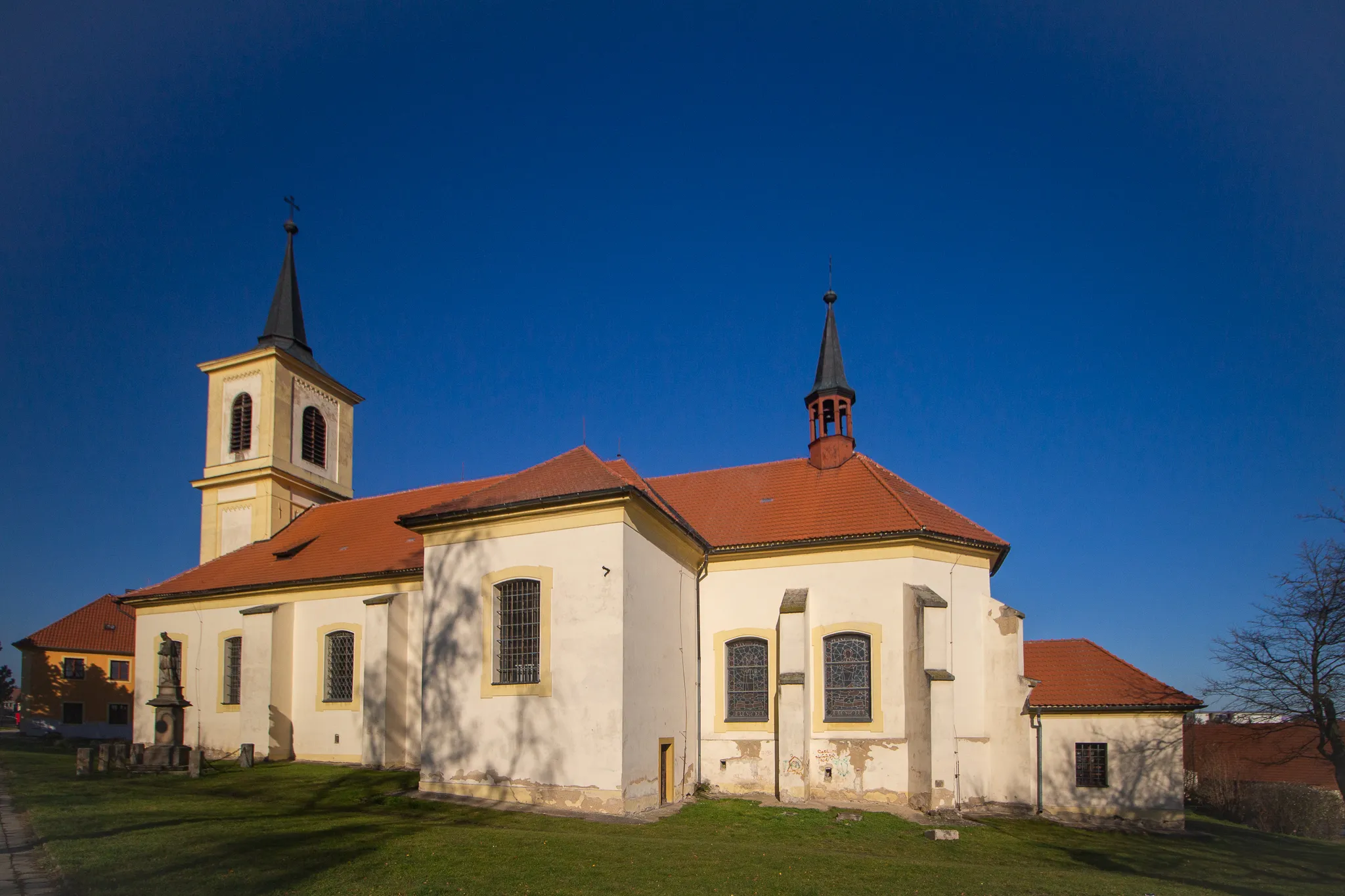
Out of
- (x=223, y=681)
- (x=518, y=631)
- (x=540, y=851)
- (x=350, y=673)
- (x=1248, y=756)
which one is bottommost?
(x=1248, y=756)

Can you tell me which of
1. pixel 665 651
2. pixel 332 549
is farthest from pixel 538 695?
pixel 332 549

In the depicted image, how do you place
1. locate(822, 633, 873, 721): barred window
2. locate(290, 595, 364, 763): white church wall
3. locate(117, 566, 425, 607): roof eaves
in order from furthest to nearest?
locate(117, 566, 425, 607): roof eaves, locate(290, 595, 364, 763): white church wall, locate(822, 633, 873, 721): barred window

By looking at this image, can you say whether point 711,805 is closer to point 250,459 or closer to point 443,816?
point 443,816

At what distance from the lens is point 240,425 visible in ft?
105

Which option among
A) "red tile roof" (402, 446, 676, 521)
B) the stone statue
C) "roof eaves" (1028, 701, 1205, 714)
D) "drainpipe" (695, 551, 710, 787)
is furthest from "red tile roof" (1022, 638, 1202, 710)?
the stone statue

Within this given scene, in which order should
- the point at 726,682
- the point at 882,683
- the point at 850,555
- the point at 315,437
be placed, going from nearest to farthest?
the point at 882,683 → the point at 850,555 → the point at 726,682 → the point at 315,437

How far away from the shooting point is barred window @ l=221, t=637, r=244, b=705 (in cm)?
2598

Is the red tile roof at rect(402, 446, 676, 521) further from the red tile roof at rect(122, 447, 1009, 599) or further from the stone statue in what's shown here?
the stone statue

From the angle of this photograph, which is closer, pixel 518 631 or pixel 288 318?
pixel 518 631

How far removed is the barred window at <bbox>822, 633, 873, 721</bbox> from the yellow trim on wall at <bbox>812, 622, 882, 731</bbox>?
64 mm

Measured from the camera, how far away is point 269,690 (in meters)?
24.3

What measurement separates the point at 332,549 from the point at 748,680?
557 inches

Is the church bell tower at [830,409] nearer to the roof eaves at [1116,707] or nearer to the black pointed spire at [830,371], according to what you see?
the black pointed spire at [830,371]

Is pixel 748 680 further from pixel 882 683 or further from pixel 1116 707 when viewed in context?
pixel 1116 707
